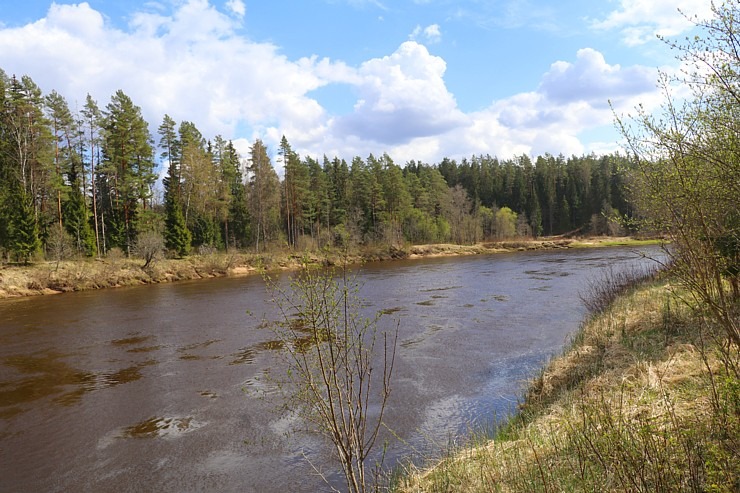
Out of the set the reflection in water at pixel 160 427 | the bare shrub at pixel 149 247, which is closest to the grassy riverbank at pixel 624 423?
the reflection in water at pixel 160 427

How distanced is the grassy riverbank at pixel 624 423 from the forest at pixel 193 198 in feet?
10.5

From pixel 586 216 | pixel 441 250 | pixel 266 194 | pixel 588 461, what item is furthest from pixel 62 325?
pixel 586 216

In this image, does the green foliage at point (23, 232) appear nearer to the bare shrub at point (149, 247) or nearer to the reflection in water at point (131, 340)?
the bare shrub at point (149, 247)

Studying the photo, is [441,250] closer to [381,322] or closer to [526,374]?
[381,322]

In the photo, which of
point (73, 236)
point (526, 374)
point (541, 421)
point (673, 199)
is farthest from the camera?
point (73, 236)

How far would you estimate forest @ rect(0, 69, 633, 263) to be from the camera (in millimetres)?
38469

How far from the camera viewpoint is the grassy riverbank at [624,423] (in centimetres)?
338

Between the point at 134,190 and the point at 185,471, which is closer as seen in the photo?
the point at 185,471

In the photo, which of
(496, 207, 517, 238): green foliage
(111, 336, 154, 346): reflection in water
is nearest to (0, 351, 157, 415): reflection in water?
(111, 336, 154, 346): reflection in water

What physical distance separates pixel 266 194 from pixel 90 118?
1924 centimetres

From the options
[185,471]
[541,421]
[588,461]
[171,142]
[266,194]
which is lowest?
[185,471]

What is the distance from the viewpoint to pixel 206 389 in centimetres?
1124

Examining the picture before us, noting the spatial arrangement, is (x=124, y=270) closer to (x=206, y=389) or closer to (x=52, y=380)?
(x=52, y=380)

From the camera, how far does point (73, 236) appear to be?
3950 cm
